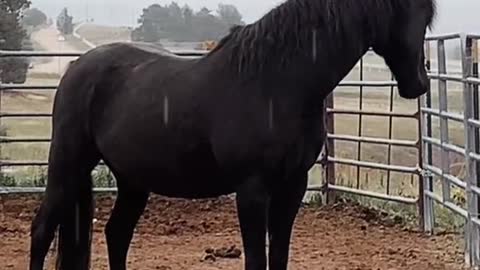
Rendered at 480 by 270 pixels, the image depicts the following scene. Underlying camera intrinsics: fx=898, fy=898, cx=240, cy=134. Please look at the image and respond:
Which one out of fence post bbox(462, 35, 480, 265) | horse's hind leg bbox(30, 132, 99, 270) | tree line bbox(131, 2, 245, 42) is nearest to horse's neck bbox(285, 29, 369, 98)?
horse's hind leg bbox(30, 132, 99, 270)

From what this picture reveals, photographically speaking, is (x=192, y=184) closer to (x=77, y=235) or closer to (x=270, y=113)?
(x=270, y=113)

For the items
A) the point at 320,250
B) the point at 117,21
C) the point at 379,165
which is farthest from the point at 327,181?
the point at 117,21

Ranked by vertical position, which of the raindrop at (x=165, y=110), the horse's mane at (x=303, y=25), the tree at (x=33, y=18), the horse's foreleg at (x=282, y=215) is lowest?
the horse's foreleg at (x=282, y=215)

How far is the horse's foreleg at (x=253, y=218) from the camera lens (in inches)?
130

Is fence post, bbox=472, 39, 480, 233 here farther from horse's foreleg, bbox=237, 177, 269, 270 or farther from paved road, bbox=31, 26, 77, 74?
paved road, bbox=31, 26, 77, 74

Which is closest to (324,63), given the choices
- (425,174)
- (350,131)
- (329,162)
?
(425,174)

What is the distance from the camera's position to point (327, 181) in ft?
24.6

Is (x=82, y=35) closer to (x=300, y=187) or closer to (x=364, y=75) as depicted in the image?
(x=364, y=75)

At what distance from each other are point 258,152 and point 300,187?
32 cm

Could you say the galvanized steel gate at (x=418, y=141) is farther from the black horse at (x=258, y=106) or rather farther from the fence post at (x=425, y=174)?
the black horse at (x=258, y=106)

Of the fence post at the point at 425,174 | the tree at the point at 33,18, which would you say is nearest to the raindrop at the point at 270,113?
the fence post at the point at 425,174

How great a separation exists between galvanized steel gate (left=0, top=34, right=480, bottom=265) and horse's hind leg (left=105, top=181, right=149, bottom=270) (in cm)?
213

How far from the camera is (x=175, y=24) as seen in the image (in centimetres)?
812

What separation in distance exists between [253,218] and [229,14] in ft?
15.4
